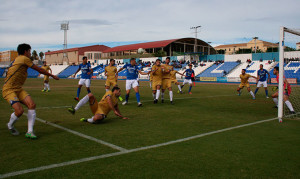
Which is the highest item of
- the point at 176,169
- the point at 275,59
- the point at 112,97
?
the point at 275,59

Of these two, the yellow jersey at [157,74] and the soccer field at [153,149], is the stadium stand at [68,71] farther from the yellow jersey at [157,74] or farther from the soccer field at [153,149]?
the soccer field at [153,149]

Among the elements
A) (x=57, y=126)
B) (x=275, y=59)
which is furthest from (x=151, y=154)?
(x=275, y=59)

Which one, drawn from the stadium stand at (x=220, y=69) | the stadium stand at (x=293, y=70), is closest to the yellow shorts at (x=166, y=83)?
the stadium stand at (x=293, y=70)

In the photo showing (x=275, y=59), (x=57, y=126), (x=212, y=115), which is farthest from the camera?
(x=275, y=59)

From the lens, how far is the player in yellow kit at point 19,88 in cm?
552

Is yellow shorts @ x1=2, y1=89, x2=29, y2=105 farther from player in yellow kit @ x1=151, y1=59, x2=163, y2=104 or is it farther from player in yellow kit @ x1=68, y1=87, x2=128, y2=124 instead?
player in yellow kit @ x1=151, y1=59, x2=163, y2=104

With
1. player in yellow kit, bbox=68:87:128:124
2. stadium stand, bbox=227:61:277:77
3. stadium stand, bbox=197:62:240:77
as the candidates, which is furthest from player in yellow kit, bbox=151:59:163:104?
stadium stand, bbox=197:62:240:77

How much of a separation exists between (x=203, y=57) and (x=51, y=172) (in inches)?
2097

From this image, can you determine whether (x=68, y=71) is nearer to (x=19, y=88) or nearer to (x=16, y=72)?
(x=19, y=88)

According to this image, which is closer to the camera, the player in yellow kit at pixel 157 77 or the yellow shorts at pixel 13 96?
the yellow shorts at pixel 13 96

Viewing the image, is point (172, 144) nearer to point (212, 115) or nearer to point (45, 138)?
point (45, 138)

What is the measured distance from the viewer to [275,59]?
41.8 meters

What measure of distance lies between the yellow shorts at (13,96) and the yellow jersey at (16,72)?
0.31 feet

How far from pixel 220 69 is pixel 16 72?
43248 mm
